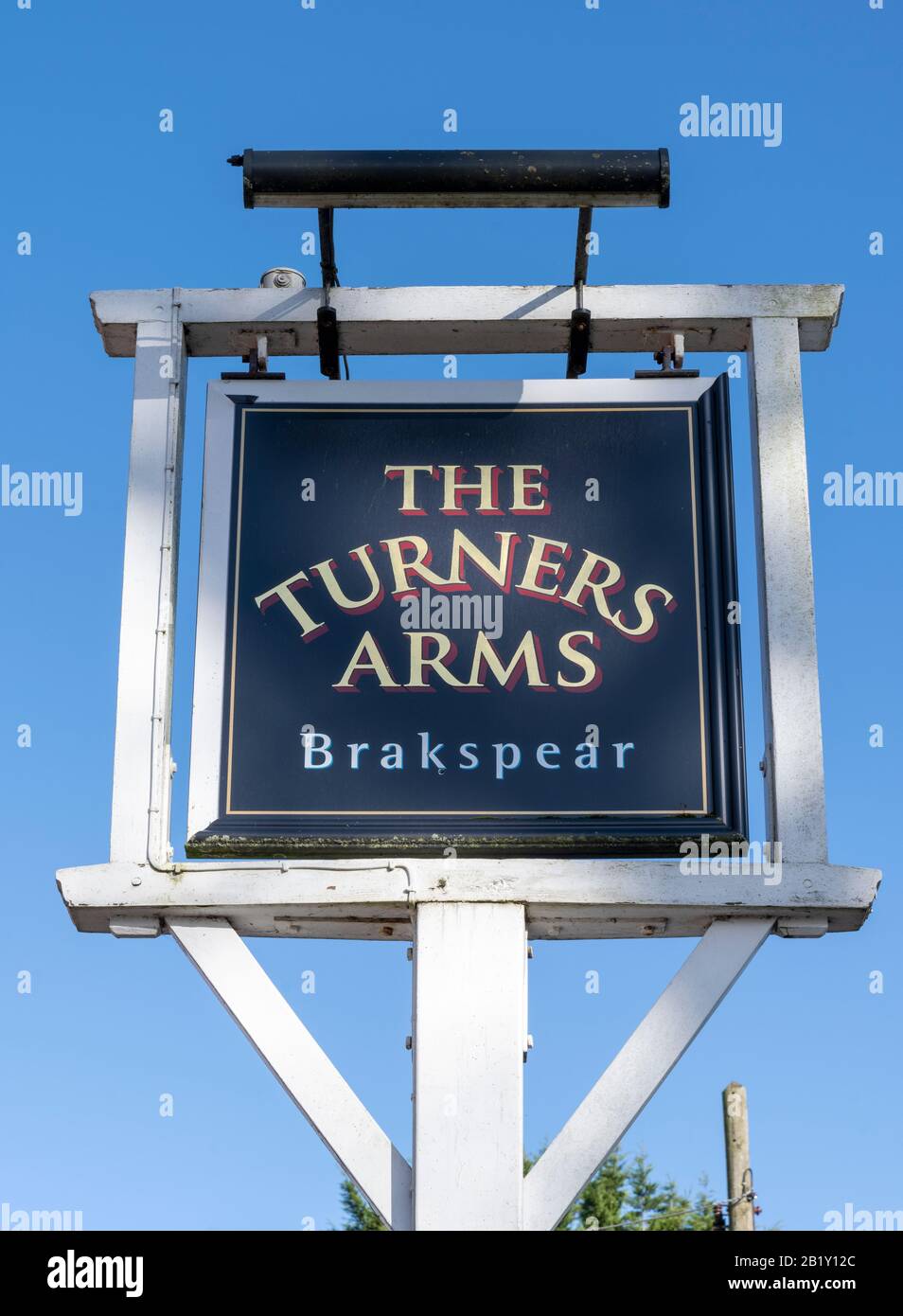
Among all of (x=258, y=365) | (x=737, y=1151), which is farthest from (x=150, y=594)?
(x=737, y=1151)

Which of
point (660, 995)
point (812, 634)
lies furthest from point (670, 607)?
point (660, 995)

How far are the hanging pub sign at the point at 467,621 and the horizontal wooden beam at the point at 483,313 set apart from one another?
24 centimetres

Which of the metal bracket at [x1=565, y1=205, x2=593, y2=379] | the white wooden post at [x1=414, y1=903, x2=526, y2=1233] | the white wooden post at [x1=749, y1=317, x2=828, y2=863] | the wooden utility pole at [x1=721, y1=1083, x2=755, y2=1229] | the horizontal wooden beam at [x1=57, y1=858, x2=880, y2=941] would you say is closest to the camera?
the white wooden post at [x1=414, y1=903, x2=526, y2=1233]

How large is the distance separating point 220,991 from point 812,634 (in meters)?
2.32

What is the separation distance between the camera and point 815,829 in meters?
6.59

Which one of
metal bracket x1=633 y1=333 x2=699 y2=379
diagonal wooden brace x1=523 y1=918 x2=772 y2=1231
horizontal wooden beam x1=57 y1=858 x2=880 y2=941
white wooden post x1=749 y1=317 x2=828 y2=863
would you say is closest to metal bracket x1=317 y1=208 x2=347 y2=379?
metal bracket x1=633 y1=333 x2=699 y2=379

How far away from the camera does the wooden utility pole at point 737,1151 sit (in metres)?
14.2

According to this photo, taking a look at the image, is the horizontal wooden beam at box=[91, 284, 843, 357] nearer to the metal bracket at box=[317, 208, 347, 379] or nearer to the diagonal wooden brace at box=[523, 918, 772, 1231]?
Result: the metal bracket at box=[317, 208, 347, 379]

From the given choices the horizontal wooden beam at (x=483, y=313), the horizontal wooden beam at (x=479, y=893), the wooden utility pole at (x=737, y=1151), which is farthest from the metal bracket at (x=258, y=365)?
the wooden utility pole at (x=737, y=1151)

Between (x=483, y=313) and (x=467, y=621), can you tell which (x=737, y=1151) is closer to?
(x=467, y=621)

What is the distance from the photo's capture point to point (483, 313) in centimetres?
742

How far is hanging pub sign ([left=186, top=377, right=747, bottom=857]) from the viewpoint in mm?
6707
